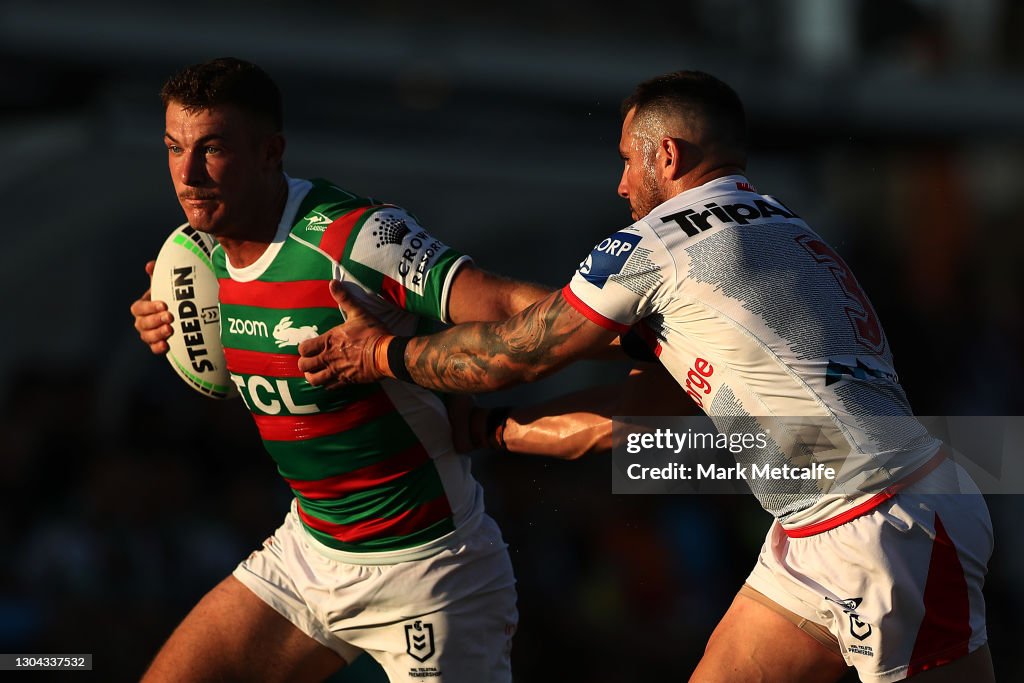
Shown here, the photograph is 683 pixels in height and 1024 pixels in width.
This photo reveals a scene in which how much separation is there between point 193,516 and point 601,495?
10.5 ft

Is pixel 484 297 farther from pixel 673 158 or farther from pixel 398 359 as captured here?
pixel 673 158

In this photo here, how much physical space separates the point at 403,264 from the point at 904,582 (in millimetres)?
1903

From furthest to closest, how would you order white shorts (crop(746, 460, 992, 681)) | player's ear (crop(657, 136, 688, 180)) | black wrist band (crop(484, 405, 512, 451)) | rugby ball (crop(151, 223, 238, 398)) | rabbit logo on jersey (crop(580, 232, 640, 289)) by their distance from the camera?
rugby ball (crop(151, 223, 238, 398)) < black wrist band (crop(484, 405, 512, 451)) < player's ear (crop(657, 136, 688, 180)) < rabbit logo on jersey (crop(580, 232, 640, 289)) < white shorts (crop(746, 460, 992, 681))

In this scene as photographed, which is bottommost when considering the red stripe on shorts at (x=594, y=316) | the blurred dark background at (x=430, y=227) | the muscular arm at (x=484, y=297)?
the blurred dark background at (x=430, y=227)

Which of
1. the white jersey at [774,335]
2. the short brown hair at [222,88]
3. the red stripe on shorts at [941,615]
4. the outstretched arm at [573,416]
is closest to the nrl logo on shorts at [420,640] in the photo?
the outstretched arm at [573,416]

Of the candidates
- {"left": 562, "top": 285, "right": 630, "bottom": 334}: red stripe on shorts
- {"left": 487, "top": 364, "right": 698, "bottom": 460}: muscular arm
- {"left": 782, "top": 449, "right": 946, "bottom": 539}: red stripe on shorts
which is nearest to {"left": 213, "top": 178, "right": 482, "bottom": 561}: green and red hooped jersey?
{"left": 487, "top": 364, "right": 698, "bottom": 460}: muscular arm

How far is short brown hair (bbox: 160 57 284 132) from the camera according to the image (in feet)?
16.8

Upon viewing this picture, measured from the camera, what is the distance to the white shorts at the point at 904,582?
4.26m

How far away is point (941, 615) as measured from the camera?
169 inches

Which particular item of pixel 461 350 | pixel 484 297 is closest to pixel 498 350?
pixel 461 350

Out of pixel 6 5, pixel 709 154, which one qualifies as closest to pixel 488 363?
pixel 709 154

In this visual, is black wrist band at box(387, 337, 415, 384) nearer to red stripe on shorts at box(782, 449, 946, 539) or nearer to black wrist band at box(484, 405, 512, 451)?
black wrist band at box(484, 405, 512, 451)

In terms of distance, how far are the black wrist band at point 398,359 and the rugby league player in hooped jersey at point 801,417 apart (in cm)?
31

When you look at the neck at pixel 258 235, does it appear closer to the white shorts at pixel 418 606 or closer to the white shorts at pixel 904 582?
the white shorts at pixel 418 606
